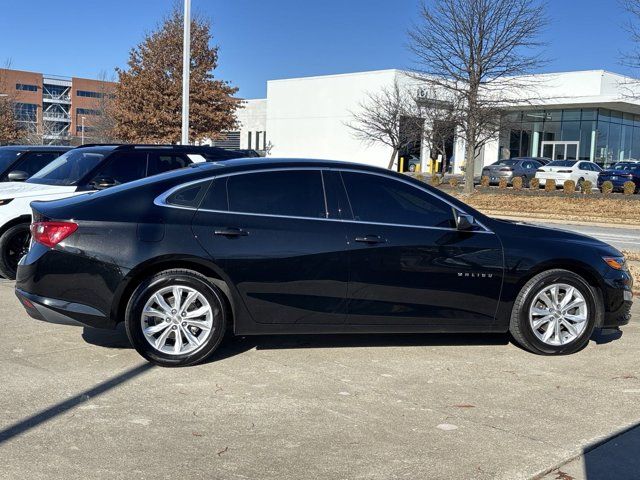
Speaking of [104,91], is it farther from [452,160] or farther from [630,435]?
[630,435]

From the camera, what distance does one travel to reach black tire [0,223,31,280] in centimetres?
921

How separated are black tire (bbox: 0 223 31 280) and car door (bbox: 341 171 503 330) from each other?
507cm

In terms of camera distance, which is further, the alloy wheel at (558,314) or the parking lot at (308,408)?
the alloy wheel at (558,314)

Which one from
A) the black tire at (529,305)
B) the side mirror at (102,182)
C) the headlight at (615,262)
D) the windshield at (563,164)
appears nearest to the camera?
the black tire at (529,305)

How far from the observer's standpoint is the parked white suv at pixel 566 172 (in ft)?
118

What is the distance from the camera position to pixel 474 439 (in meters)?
4.36

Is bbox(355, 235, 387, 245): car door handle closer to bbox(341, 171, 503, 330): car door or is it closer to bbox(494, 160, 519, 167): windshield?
bbox(341, 171, 503, 330): car door

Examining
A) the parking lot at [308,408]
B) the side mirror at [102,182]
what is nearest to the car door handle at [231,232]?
the parking lot at [308,408]

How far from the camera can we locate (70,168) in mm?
9828

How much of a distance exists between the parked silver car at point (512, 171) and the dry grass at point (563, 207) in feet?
28.0

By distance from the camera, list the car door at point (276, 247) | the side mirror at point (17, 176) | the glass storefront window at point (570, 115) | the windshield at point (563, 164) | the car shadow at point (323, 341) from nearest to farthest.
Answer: the car door at point (276, 247)
the car shadow at point (323, 341)
the side mirror at point (17, 176)
the windshield at point (563, 164)
the glass storefront window at point (570, 115)

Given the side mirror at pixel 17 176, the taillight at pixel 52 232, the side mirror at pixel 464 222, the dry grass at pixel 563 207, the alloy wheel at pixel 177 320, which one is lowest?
the alloy wheel at pixel 177 320

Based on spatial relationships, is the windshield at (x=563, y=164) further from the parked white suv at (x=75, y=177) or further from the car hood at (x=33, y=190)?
the car hood at (x=33, y=190)

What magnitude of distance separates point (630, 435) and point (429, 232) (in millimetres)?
2263
